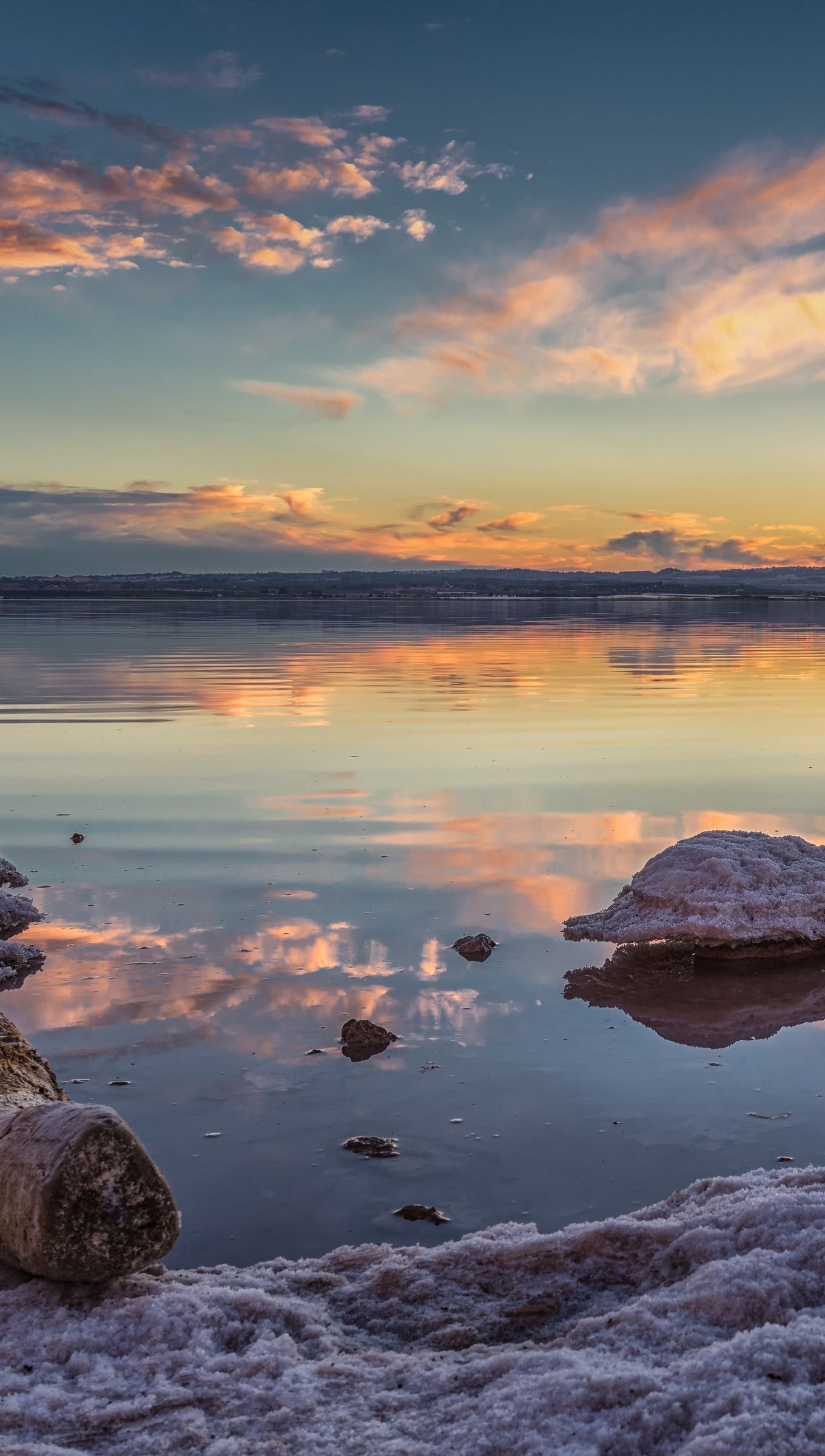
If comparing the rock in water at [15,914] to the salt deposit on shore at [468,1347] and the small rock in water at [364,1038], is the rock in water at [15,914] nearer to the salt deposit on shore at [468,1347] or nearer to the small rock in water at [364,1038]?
the small rock in water at [364,1038]

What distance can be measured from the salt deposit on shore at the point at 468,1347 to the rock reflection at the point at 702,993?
216cm

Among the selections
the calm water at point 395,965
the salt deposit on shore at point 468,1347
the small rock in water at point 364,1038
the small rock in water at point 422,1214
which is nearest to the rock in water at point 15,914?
the calm water at point 395,965

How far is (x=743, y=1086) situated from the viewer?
568 centimetres

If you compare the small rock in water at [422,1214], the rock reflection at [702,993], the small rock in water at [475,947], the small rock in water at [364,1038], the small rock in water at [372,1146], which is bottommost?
the small rock in water at [422,1214]

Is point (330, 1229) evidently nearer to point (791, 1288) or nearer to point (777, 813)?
point (791, 1288)

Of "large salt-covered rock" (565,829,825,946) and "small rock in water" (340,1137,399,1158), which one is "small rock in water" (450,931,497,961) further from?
"small rock in water" (340,1137,399,1158)

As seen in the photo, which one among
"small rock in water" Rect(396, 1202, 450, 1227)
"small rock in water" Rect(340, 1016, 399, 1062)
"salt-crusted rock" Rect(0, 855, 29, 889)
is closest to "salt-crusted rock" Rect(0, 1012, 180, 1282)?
"small rock in water" Rect(396, 1202, 450, 1227)

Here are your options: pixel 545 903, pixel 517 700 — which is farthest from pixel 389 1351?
pixel 517 700

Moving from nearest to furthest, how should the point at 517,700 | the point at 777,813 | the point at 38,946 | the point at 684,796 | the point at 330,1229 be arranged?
the point at 330,1229 → the point at 38,946 → the point at 777,813 → the point at 684,796 → the point at 517,700

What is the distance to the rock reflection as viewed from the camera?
6.44 metres

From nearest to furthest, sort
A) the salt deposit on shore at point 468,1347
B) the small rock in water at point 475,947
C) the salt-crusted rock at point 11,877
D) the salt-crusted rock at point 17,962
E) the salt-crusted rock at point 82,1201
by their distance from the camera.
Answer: the salt deposit on shore at point 468,1347 → the salt-crusted rock at point 82,1201 → the salt-crusted rock at point 17,962 → the small rock in water at point 475,947 → the salt-crusted rock at point 11,877

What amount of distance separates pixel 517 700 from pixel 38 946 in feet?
44.4

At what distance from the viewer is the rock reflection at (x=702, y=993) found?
6.44 m

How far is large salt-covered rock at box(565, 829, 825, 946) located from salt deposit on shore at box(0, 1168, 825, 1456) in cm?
327
